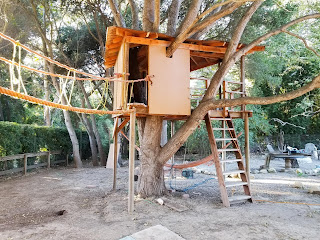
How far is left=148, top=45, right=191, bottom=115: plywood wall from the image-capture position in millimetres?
5539

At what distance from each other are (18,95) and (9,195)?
17.2 ft

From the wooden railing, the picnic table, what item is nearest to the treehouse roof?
the wooden railing

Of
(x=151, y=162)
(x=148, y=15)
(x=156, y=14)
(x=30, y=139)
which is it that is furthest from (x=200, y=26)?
(x=30, y=139)

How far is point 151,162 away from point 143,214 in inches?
59.2

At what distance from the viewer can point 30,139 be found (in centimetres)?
1072

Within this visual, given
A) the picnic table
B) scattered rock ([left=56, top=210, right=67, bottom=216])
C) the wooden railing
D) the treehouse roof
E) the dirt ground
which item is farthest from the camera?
the picnic table

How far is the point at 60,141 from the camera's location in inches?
508

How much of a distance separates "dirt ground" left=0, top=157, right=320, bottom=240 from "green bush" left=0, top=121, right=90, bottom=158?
198cm

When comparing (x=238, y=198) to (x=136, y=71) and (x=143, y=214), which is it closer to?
(x=143, y=214)

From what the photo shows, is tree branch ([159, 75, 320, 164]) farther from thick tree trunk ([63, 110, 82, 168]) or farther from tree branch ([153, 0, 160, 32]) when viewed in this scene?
thick tree trunk ([63, 110, 82, 168])

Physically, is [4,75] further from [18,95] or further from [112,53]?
[18,95]

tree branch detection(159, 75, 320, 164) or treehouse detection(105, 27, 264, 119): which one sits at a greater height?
treehouse detection(105, 27, 264, 119)

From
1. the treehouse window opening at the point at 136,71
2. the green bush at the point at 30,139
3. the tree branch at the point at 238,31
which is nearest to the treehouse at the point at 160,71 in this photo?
the tree branch at the point at 238,31

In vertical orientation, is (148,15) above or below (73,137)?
above
